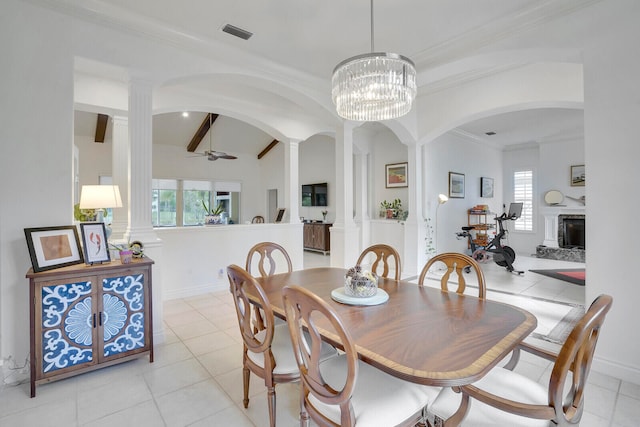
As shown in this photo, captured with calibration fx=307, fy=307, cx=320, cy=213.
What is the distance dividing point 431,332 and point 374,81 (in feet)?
5.43

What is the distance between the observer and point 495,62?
317cm

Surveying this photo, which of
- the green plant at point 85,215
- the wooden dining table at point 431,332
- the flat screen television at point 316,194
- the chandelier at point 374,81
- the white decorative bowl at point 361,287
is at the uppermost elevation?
the chandelier at point 374,81

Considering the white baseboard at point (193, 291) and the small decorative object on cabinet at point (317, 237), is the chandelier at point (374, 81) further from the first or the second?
the small decorative object on cabinet at point (317, 237)

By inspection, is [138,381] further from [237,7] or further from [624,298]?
[624,298]

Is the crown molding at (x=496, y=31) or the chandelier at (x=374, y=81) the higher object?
the crown molding at (x=496, y=31)

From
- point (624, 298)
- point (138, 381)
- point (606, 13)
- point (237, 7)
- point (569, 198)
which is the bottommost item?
point (138, 381)

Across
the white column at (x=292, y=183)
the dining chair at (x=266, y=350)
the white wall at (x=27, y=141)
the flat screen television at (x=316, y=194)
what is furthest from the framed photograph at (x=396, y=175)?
the white wall at (x=27, y=141)

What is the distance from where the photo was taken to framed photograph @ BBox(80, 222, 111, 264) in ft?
7.74

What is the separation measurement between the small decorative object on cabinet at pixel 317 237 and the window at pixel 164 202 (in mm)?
3977

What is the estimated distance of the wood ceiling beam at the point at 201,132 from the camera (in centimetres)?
748

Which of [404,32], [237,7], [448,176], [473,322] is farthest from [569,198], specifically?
[237,7]

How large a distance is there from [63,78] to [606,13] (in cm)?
425

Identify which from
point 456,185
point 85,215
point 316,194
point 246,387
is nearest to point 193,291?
point 85,215

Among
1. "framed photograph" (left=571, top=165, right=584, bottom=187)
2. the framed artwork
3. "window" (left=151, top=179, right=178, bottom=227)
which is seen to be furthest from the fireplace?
"window" (left=151, top=179, right=178, bottom=227)
